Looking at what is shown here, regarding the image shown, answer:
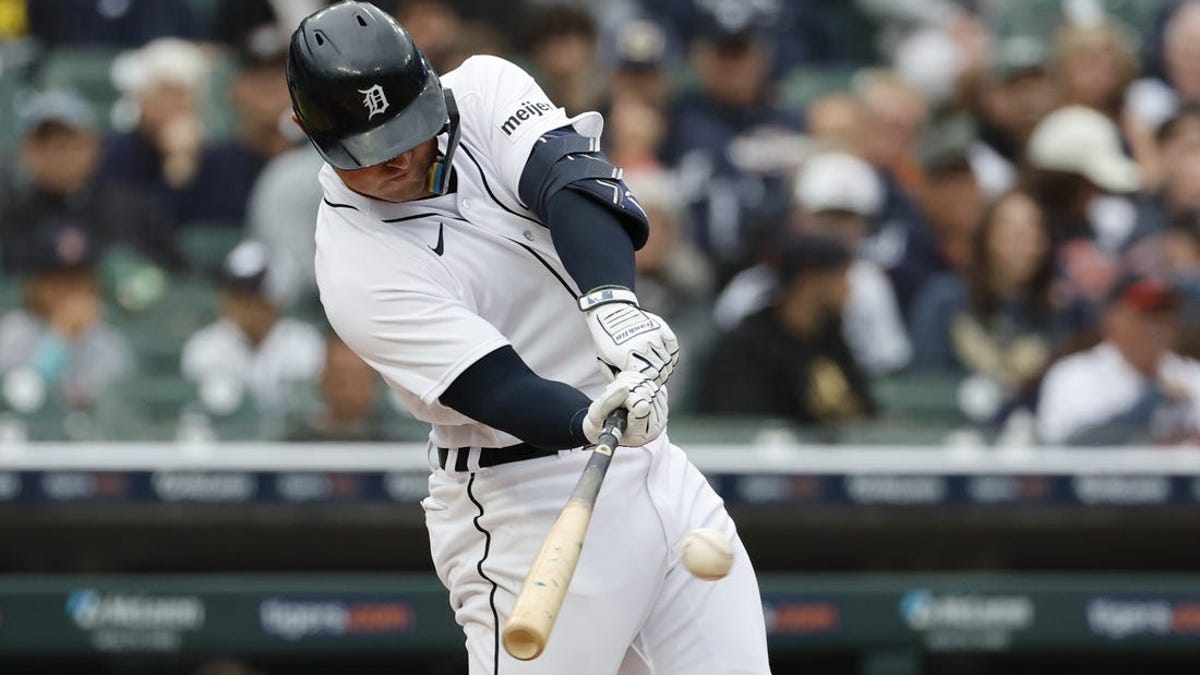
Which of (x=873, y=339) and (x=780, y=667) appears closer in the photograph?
(x=780, y=667)

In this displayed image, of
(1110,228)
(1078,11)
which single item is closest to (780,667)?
(1110,228)

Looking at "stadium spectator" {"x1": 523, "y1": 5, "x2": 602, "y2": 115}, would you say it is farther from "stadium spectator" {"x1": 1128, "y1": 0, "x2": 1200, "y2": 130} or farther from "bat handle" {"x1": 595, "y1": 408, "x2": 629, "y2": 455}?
"bat handle" {"x1": 595, "y1": 408, "x2": 629, "y2": 455}

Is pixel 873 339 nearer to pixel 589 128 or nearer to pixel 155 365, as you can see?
pixel 155 365

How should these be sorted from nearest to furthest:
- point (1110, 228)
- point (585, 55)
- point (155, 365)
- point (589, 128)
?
1. point (589, 128)
2. point (155, 365)
3. point (1110, 228)
4. point (585, 55)

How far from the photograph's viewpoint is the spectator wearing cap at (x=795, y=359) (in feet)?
18.5

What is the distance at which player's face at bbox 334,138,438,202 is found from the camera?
2.88m

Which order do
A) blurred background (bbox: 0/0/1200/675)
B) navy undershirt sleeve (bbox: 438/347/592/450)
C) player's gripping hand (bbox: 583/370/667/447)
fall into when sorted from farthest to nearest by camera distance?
blurred background (bbox: 0/0/1200/675)
navy undershirt sleeve (bbox: 438/347/592/450)
player's gripping hand (bbox: 583/370/667/447)

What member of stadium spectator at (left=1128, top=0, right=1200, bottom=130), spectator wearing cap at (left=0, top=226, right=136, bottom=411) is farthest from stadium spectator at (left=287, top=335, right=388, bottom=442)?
stadium spectator at (left=1128, top=0, right=1200, bottom=130)

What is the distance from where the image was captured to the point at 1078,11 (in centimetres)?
806

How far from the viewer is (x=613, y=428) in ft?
8.70

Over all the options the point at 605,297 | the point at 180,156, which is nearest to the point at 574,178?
the point at 605,297

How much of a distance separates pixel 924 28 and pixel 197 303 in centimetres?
354

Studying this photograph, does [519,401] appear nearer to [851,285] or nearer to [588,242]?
[588,242]

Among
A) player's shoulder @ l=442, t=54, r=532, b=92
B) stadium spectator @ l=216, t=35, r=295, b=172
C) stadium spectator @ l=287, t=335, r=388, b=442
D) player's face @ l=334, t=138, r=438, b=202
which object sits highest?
stadium spectator @ l=216, t=35, r=295, b=172
